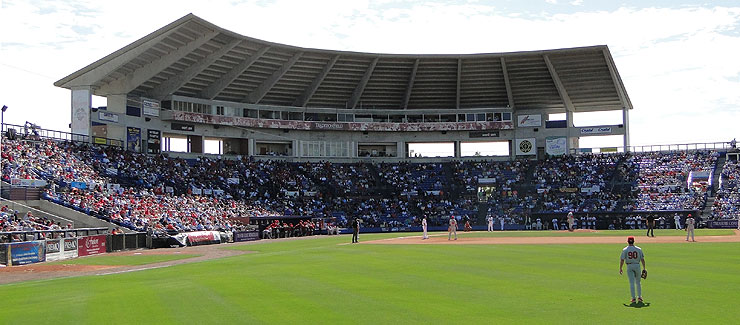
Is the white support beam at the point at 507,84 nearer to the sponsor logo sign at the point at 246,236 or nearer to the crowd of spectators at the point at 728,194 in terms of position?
the crowd of spectators at the point at 728,194

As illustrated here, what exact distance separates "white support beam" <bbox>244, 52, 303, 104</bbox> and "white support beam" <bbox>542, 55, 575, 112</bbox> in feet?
84.7

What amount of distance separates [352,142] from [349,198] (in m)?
10.7

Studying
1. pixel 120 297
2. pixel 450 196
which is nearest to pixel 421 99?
pixel 450 196

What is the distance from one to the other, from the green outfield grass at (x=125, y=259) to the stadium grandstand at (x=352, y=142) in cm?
1480

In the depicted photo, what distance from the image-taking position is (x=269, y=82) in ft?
256

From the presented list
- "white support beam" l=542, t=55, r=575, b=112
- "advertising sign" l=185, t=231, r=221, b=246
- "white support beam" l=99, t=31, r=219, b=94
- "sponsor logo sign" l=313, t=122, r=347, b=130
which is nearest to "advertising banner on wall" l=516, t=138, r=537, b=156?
"white support beam" l=542, t=55, r=575, b=112

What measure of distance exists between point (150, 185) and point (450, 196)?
107ft

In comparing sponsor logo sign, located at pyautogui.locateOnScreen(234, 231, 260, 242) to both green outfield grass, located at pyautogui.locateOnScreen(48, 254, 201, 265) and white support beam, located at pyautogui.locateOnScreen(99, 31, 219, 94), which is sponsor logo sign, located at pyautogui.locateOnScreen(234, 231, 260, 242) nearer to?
green outfield grass, located at pyautogui.locateOnScreen(48, 254, 201, 265)

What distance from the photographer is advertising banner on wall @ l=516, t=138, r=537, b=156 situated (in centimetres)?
8688

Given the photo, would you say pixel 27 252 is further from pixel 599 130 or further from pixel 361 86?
pixel 599 130

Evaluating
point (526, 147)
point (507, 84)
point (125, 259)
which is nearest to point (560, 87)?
point (507, 84)

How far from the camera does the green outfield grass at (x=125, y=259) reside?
3441cm

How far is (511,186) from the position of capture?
8094 centimetres

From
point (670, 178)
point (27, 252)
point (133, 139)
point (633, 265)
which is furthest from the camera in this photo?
point (670, 178)
